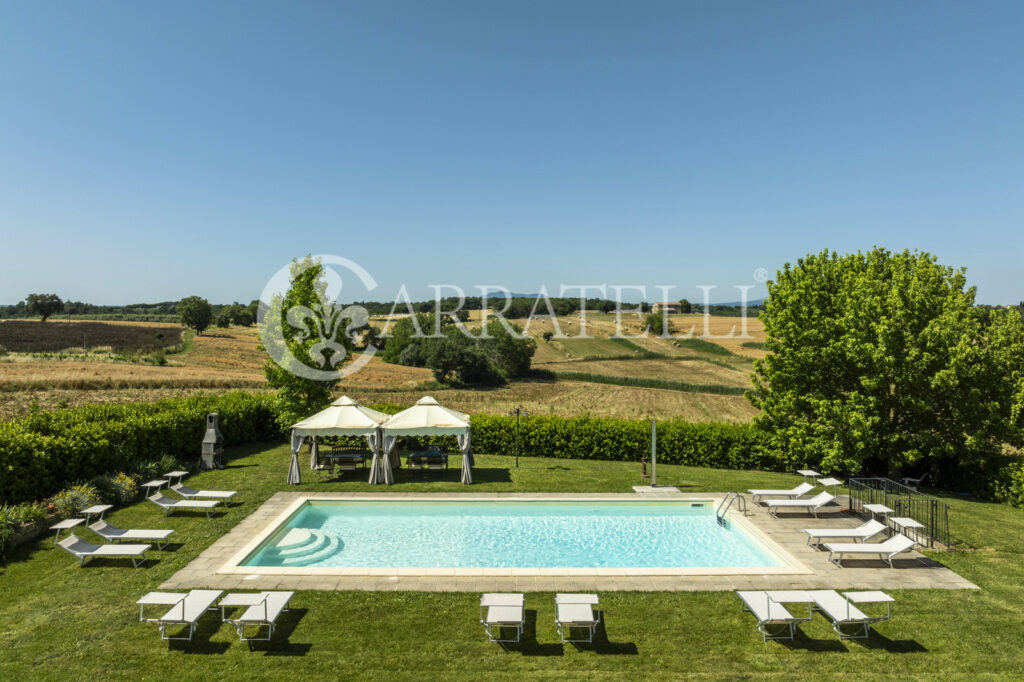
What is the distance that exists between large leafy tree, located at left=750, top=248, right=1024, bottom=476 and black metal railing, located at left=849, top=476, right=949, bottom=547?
2.14 meters

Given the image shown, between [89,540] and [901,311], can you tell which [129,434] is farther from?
[901,311]

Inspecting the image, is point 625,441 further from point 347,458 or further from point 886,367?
point 347,458

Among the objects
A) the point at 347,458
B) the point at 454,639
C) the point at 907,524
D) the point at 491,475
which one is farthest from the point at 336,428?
the point at 907,524

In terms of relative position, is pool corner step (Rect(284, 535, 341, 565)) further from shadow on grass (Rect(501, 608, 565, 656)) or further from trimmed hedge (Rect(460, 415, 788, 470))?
trimmed hedge (Rect(460, 415, 788, 470))

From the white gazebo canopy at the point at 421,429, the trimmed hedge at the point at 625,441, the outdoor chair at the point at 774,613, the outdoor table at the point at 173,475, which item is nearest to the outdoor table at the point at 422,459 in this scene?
the white gazebo canopy at the point at 421,429

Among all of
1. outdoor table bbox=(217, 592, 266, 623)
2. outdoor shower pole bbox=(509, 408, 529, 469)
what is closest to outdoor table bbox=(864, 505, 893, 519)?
outdoor shower pole bbox=(509, 408, 529, 469)

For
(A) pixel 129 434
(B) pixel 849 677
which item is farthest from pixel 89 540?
(B) pixel 849 677

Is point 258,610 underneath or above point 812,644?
above

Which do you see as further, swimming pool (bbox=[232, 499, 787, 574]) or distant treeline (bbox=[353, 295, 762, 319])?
distant treeline (bbox=[353, 295, 762, 319])

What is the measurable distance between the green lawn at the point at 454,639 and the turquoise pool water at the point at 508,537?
2402mm

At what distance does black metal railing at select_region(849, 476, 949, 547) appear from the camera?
1284cm

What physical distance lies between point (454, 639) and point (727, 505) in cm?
990

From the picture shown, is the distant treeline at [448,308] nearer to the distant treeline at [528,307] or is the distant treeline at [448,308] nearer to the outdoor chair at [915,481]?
the distant treeline at [528,307]

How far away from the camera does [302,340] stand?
21219 mm
